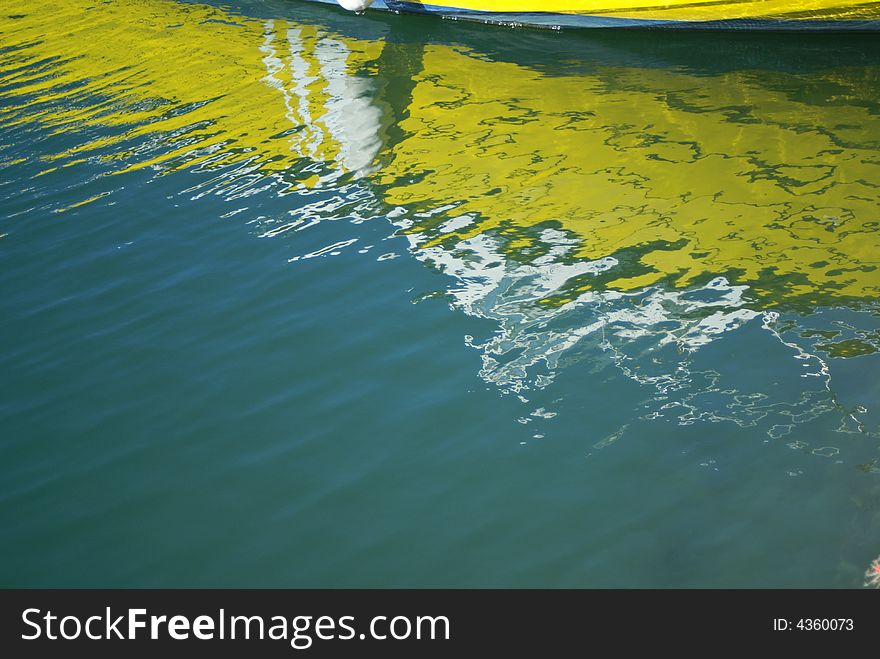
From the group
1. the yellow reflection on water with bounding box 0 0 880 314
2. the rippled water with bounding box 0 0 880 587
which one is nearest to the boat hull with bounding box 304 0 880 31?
the rippled water with bounding box 0 0 880 587

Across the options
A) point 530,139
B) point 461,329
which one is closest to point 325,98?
point 530,139

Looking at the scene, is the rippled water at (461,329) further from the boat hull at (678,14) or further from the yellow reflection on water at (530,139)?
the boat hull at (678,14)

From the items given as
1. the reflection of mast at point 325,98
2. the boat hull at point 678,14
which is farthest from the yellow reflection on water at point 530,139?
the boat hull at point 678,14

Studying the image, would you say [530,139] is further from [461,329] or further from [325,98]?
[461,329]

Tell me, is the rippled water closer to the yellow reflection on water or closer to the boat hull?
the yellow reflection on water

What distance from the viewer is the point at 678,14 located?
9320mm

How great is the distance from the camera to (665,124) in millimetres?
7629

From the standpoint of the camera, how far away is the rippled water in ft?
13.0

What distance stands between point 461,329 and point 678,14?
5.57 metres

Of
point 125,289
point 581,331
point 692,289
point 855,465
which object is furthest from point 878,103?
point 125,289

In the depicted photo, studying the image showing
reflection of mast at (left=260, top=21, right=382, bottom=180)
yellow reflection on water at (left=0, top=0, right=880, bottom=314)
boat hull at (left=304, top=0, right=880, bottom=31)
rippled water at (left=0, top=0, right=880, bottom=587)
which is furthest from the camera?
boat hull at (left=304, top=0, right=880, bottom=31)

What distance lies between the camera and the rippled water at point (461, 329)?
397cm

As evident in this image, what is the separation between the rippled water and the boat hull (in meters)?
0.27
